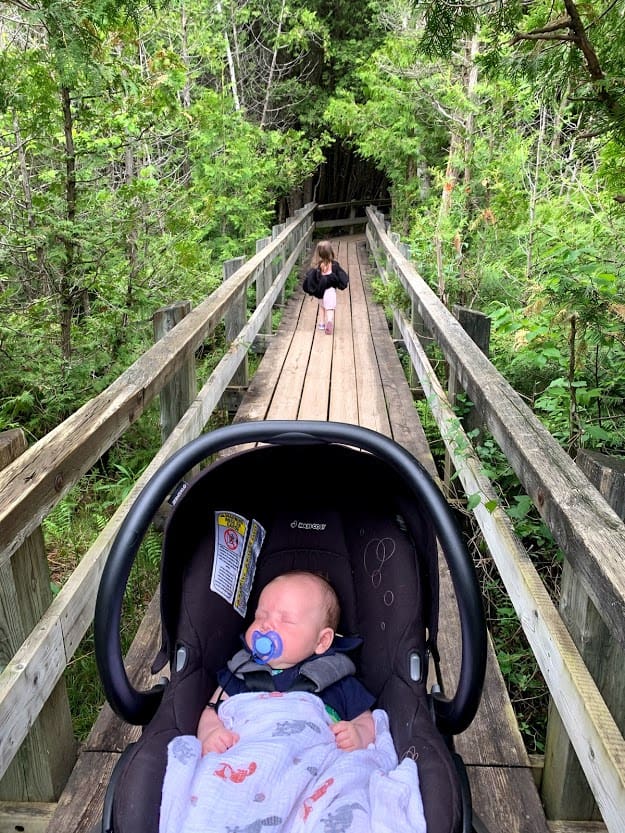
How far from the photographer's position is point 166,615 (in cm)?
196

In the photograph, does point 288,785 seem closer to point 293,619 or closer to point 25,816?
point 293,619

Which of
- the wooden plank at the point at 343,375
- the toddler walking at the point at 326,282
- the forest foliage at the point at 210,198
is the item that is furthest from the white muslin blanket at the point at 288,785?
the toddler walking at the point at 326,282

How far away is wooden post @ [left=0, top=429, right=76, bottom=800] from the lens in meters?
1.73

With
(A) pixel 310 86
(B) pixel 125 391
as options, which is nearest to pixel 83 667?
(B) pixel 125 391

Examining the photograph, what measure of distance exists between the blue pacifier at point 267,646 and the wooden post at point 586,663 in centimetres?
80

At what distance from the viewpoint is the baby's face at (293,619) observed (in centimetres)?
201

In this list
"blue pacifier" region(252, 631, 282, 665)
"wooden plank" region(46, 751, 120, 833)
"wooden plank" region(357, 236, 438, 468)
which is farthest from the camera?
"wooden plank" region(357, 236, 438, 468)

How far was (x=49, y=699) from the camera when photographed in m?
1.92

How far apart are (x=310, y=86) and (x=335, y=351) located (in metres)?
16.1

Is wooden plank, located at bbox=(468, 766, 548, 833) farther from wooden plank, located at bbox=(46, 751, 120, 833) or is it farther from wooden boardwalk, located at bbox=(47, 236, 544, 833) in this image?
wooden plank, located at bbox=(46, 751, 120, 833)

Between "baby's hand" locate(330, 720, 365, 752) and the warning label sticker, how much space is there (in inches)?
19.2

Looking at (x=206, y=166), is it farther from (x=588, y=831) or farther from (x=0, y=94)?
(x=588, y=831)

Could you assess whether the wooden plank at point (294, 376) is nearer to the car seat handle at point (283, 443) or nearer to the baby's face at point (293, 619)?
the baby's face at point (293, 619)

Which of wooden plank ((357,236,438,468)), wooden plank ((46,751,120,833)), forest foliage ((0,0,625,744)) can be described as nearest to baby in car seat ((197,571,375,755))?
wooden plank ((46,751,120,833))
